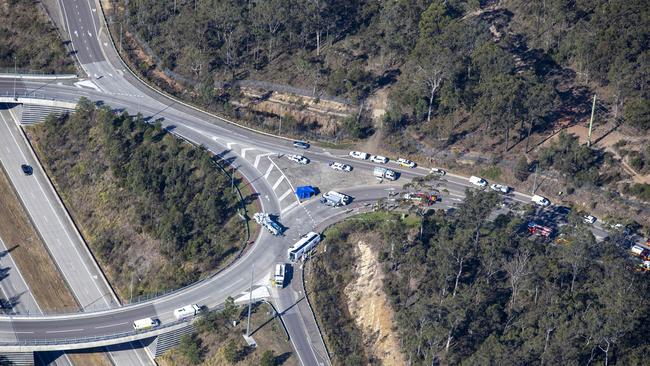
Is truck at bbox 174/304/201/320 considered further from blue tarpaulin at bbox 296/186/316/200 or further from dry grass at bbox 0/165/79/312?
blue tarpaulin at bbox 296/186/316/200

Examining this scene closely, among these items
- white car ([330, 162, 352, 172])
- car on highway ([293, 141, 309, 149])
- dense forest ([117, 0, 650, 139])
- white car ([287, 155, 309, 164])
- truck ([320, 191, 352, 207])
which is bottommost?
truck ([320, 191, 352, 207])

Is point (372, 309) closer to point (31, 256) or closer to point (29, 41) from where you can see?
point (31, 256)

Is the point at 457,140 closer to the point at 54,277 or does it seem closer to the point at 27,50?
the point at 54,277

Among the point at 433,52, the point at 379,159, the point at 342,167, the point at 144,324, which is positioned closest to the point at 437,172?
the point at 379,159

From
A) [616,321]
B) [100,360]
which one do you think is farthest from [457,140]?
[100,360]

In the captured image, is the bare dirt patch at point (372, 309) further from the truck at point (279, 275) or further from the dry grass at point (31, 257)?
the dry grass at point (31, 257)

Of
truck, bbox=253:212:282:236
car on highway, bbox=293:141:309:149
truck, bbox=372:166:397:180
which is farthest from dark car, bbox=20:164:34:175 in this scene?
truck, bbox=372:166:397:180
